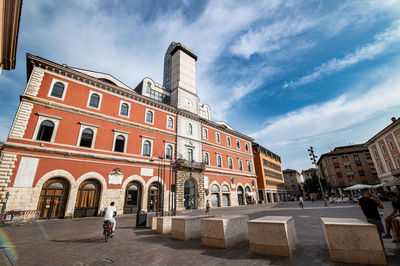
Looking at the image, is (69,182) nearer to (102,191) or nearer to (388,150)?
(102,191)

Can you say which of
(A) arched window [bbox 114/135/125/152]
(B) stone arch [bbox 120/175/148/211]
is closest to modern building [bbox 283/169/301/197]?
(B) stone arch [bbox 120/175/148/211]

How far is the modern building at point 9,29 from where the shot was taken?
5720 mm

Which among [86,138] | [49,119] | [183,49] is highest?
[183,49]

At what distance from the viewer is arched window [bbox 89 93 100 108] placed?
17.1 m

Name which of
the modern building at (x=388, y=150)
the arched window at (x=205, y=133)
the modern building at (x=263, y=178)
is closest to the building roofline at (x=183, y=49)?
the arched window at (x=205, y=133)

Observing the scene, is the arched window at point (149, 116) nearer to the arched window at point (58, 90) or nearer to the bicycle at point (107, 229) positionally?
the arched window at point (58, 90)

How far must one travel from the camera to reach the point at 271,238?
4152mm

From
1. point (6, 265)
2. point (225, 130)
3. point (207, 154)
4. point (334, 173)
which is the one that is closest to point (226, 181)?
point (207, 154)

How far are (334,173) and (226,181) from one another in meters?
41.2

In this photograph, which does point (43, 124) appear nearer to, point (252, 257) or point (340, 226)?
point (252, 257)

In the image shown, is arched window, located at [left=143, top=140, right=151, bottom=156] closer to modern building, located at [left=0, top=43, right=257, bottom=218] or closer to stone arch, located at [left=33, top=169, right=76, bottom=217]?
modern building, located at [left=0, top=43, right=257, bottom=218]

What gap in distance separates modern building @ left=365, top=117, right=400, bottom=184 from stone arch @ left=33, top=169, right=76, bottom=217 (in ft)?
130

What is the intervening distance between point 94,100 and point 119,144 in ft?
16.5

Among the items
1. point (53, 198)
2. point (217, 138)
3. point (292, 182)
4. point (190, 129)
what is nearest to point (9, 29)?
point (53, 198)
